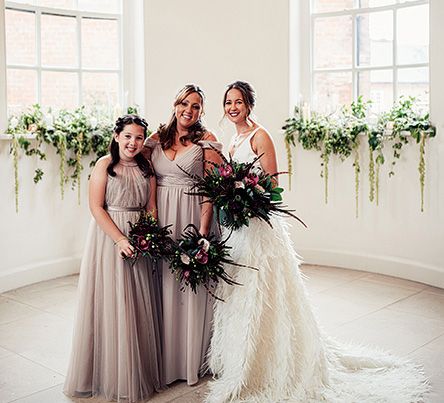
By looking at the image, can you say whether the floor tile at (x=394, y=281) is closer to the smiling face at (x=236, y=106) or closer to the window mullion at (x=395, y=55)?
the window mullion at (x=395, y=55)

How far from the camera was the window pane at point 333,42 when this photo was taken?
219 inches

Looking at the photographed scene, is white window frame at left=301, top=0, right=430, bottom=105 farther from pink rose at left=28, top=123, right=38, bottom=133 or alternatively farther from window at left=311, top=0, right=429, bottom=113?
pink rose at left=28, top=123, right=38, bottom=133

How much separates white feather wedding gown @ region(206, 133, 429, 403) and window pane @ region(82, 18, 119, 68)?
3.03m

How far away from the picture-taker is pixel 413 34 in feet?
17.0

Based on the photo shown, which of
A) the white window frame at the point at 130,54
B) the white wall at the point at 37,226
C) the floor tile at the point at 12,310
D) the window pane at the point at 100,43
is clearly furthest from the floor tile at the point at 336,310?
the window pane at the point at 100,43

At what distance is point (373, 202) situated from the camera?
539 centimetres

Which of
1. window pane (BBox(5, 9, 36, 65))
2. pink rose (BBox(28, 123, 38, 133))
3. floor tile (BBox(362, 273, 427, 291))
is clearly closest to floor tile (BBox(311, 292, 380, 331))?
floor tile (BBox(362, 273, 427, 291))

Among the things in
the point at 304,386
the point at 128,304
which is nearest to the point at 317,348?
the point at 304,386

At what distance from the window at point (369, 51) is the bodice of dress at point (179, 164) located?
255cm

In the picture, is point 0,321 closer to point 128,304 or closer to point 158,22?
point 128,304

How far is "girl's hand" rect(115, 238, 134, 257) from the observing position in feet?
9.84

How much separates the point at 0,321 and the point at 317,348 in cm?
221

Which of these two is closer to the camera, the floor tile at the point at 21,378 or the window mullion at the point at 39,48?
the floor tile at the point at 21,378

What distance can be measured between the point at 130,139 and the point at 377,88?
2982 millimetres
